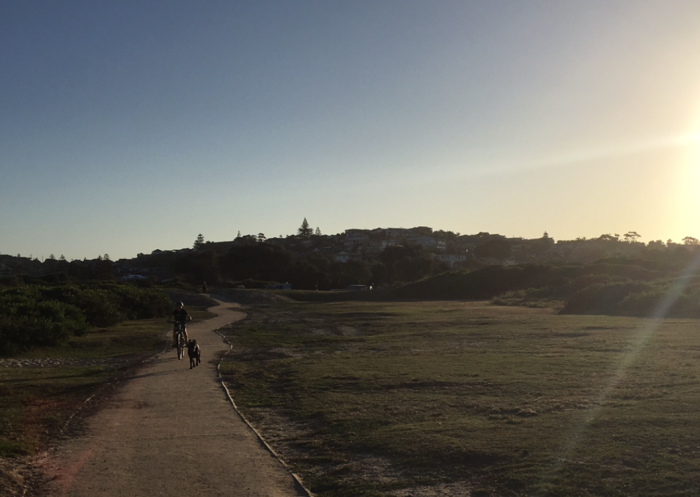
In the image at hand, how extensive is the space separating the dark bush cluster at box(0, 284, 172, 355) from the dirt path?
10.2 metres

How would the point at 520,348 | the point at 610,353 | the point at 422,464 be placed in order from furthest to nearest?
the point at 520,348 < the point at 610,353 < the point at 422,464

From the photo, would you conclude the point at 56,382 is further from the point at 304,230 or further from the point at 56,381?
the point at 304,230

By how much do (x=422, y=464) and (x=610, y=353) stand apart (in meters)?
10.1

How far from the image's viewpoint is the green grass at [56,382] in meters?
9.52

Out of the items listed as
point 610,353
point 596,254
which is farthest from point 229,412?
point 596,254

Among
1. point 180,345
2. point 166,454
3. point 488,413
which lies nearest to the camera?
point 166,454

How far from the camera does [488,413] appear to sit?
9.85 meters

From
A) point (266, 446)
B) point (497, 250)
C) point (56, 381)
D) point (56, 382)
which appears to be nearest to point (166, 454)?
point (266, 446)

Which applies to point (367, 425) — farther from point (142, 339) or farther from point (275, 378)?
point (142, 339)

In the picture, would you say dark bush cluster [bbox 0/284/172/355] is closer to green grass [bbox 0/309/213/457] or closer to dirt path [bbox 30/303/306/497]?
green grass [bbox 0/309/213/457]

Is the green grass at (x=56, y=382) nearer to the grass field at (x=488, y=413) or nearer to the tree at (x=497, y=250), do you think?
the grass field at (x=488, y=413)

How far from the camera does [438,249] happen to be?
153875 mm

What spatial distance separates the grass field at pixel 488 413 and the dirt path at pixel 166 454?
1.55 feet

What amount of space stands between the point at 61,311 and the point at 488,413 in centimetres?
1940
